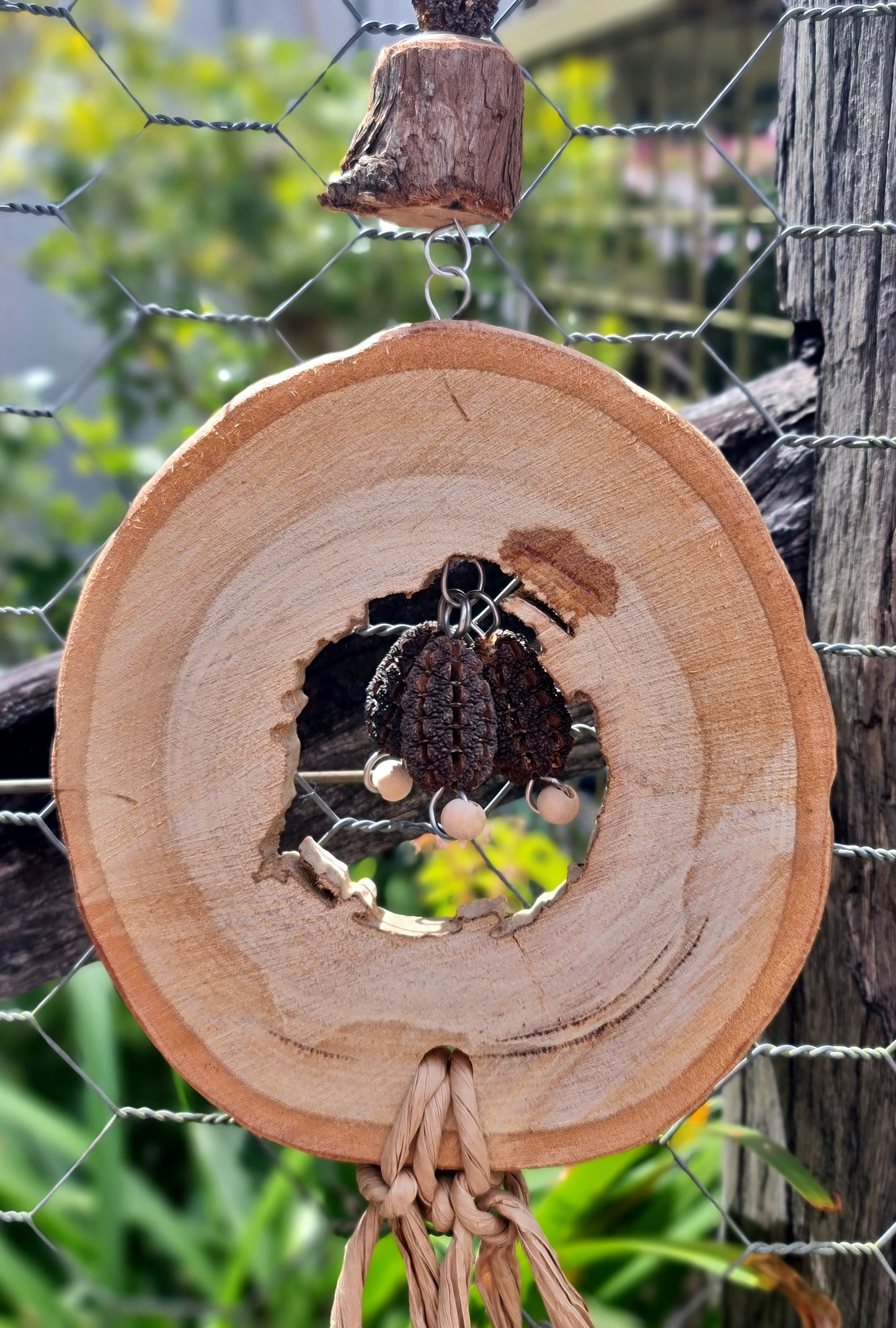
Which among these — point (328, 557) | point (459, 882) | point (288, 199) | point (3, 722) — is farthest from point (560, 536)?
point (288, 199)

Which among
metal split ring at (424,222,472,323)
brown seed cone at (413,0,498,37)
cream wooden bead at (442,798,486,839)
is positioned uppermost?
brown seed cone at (413,0,498,37)

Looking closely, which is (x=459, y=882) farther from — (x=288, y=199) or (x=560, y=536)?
(x=288, y=199)

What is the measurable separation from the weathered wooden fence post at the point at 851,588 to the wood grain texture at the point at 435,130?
24 cm

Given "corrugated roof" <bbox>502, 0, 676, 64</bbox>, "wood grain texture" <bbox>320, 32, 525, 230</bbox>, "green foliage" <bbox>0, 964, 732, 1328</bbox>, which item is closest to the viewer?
"wood grain texture" <bbox>320, 32, 525, 230</bbox>

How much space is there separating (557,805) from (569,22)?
7.35ft

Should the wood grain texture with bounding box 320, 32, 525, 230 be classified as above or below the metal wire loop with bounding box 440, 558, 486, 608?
above

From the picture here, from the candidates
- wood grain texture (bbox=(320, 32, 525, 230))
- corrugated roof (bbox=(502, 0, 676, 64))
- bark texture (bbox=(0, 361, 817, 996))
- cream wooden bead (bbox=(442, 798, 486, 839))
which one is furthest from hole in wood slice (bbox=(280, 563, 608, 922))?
corrugated roof (bbox=(502, 0, 676, 64))

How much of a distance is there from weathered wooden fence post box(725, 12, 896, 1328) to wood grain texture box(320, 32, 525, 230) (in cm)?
24

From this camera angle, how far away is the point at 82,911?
1.58ft

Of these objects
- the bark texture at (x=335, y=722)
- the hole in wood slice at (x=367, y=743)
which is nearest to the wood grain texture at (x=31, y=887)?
the bark texture at (x=335, y=722)

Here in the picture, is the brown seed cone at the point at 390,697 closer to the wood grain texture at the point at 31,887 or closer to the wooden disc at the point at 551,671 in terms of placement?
the wooden disc at the point at 551,671

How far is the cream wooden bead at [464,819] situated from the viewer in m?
0.51

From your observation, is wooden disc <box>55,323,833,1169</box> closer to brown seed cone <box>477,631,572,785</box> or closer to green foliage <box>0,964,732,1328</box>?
brown seed cone <box>477,631,572,785</box>

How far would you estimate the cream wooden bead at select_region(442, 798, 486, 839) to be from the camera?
0.51 metres
